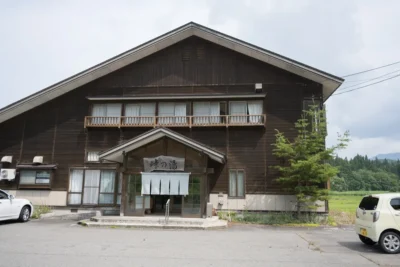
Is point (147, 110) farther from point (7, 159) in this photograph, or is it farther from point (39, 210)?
point (7, 159)

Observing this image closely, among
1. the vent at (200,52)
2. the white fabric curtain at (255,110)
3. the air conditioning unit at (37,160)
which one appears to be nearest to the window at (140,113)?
the vent at (200,52)

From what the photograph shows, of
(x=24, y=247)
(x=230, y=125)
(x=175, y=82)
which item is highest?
(x=175, y=82)

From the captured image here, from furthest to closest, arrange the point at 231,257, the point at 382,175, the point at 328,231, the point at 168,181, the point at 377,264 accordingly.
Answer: the point at 382,175
the point at 168,181
the point at 328,231
the point at 231,257
the point at 377,264

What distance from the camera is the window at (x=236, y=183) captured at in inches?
625

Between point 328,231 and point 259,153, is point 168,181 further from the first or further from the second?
point 328,231

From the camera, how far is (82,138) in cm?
1733

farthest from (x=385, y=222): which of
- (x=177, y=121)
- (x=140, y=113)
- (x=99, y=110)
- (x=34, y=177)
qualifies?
(x=34, y=177)

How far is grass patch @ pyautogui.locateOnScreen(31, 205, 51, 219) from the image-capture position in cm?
1516

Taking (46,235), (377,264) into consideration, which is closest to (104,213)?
(46,235)

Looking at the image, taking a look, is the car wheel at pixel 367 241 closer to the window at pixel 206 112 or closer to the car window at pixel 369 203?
the car window at pixel 369 203

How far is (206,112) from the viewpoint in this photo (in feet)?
55.5

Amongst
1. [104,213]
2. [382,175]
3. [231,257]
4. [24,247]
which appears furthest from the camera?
[382,175]

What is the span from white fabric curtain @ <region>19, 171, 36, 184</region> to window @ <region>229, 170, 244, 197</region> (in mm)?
10388

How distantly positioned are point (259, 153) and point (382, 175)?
243 feet
